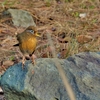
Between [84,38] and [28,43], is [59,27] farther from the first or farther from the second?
[28,43]

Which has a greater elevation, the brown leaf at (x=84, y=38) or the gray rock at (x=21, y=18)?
the gray rock at (x=21, y=18)

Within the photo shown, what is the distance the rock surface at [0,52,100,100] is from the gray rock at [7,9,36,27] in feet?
12.0

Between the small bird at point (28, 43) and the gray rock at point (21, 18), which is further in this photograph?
the gray rock at point (21, 18)

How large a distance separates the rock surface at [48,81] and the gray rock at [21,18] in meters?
3.67

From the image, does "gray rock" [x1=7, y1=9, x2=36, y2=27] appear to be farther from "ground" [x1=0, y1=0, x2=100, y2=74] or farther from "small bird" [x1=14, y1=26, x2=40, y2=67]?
"small bird" [x1=14, y1=26, x2=40, y2=67]

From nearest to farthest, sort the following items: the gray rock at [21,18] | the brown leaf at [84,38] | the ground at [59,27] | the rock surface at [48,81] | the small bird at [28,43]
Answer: the rock surface at [48,81]
the small bird at [28,43]
the ground at [59,27]
the brown leaf at [84,38]
the gray rock at [21,18]

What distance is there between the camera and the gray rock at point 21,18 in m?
8.22

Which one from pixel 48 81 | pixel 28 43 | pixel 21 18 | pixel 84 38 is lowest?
pixel 84 38

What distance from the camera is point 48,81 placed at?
4.40 m

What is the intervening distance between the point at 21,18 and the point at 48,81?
408cm

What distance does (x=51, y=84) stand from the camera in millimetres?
4383

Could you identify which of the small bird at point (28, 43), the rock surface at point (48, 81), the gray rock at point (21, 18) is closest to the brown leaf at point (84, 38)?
the gray rock at point (21, 18)

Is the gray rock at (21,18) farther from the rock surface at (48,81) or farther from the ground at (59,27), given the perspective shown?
the rock surface at (48,81)

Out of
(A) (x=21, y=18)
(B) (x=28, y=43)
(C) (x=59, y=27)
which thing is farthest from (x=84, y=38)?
(B) (x=28, y=43)
